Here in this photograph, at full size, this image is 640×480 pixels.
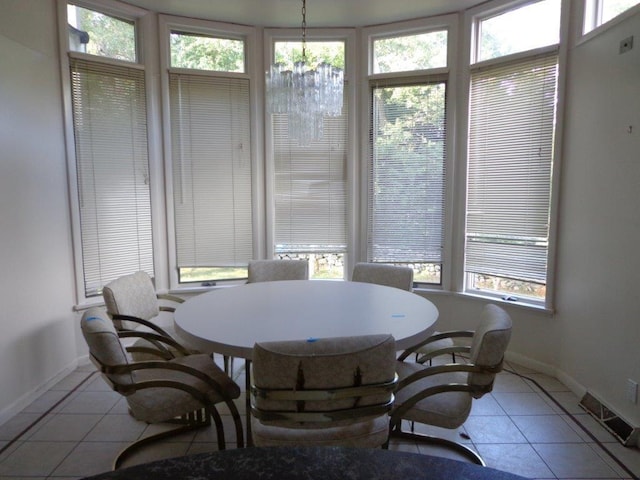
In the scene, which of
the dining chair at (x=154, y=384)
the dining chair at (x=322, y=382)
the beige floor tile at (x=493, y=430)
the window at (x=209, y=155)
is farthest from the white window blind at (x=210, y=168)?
the dining chair at (x=322, y=382)

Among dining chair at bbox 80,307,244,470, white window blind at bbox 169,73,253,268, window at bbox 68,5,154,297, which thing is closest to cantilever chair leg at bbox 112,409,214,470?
dining chair at bbox 80,307,244,470

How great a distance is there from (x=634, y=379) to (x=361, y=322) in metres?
1.67

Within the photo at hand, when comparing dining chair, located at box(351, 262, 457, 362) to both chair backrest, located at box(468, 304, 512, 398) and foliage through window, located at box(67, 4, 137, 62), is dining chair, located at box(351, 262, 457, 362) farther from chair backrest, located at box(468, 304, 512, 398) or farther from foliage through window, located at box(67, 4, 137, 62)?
foliage through window, located at box(67, 4, 137, 62)

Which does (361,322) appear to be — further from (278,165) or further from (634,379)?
(278,165)

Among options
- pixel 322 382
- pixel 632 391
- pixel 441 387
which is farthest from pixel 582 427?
pixel 322 382

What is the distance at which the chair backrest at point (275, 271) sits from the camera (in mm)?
3482

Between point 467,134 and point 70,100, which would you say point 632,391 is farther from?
point 70,100

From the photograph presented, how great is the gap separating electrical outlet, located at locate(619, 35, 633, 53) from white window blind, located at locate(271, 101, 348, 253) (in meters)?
2.17

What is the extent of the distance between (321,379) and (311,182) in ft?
9.28

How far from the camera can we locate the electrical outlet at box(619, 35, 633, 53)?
7.93ft

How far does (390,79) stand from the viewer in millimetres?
3918

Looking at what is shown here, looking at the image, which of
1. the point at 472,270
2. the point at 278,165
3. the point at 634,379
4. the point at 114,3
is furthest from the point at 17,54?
the point at 634,379

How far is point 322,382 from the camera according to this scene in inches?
59.2

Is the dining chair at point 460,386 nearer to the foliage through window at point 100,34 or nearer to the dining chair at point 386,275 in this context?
the dining chair at point 386,275
